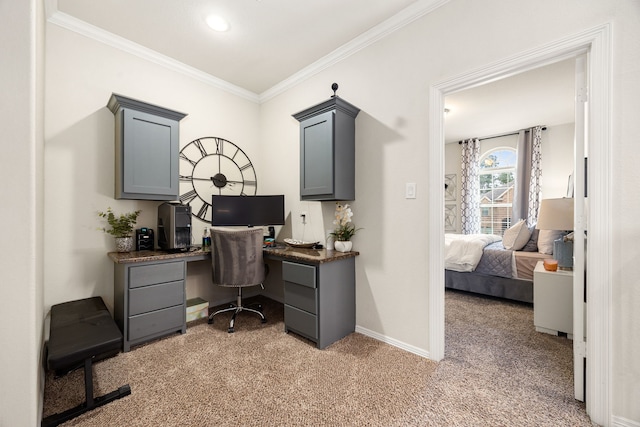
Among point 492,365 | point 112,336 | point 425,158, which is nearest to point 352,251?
point 425,158

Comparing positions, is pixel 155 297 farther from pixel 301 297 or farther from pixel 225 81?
pixel 225 81

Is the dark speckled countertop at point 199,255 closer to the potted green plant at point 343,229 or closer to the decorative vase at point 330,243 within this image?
the potted green plant at point 343,229

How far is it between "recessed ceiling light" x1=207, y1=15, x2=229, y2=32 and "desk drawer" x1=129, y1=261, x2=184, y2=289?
2199 mm

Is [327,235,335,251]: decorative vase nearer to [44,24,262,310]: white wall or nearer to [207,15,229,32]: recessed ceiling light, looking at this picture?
[44,24,262,310]: white wall

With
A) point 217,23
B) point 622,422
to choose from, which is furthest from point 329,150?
point 622,422

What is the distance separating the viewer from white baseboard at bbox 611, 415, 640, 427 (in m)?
1.39

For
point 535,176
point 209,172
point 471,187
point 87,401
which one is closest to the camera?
point 87,401

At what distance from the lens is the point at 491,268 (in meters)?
3.57

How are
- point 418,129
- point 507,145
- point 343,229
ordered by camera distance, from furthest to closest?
point 507,145 < point 343,229 < point 418,129

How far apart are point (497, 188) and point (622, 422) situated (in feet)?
17.8

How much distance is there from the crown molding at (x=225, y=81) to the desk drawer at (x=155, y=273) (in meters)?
2.19

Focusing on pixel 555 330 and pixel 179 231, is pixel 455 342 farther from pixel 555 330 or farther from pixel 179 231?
pixel 179 231

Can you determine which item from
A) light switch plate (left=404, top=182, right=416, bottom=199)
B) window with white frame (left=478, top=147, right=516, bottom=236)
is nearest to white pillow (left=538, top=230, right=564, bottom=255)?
window with white frame (left=478, top=147, right=516, bottom=236)

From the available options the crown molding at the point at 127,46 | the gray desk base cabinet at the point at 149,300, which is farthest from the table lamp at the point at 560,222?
the crown molding at the point at 127,46
